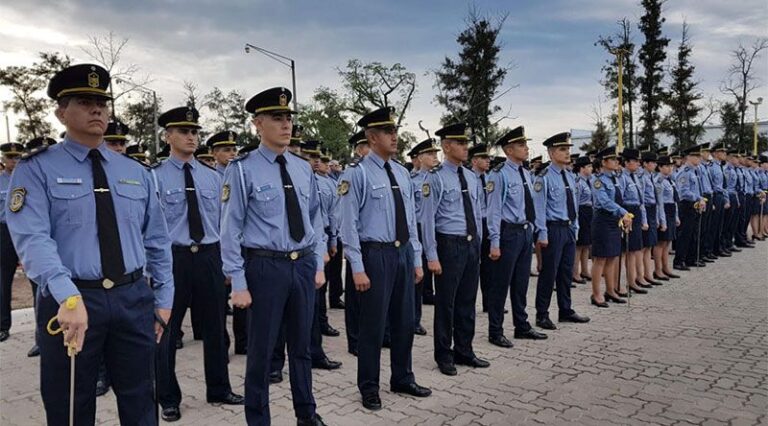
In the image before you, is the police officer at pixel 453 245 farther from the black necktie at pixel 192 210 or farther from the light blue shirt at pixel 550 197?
the black necktie at pixel 192 210

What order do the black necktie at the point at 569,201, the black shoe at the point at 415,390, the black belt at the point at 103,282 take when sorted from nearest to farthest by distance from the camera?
the black belt at the point at 103,282, the black shoe at the point at 415,390, the black necktie at the point at 569,201

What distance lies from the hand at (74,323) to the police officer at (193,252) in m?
1.98

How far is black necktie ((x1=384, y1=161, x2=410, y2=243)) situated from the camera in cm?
462

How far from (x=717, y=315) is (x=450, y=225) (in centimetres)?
477

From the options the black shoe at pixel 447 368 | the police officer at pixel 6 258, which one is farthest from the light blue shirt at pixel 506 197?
the police officer at pixel 6 258

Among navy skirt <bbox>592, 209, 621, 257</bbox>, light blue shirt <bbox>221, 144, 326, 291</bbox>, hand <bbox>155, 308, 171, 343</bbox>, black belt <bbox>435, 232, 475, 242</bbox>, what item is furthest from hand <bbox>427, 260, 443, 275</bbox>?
navy skirt <bbox>592, 209, 621, 257</bbox>

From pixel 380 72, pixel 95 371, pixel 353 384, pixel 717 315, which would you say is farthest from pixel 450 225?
pixel 380 72

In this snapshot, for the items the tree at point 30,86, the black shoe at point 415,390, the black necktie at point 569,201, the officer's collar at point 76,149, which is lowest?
the black shoe at point 415,390

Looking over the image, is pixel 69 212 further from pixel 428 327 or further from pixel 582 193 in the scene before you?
pixel 582 193

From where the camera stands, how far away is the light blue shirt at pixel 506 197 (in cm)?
632

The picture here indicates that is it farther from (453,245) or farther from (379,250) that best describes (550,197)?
(379,250)

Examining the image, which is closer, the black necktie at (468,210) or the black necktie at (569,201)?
the black necktie at (468,210)

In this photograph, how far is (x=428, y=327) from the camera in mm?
7328

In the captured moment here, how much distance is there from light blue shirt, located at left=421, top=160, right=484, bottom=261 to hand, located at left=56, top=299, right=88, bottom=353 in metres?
3.26
